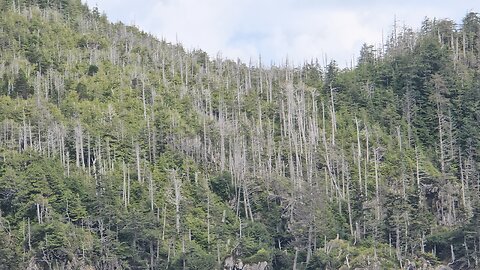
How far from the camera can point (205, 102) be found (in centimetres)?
11181

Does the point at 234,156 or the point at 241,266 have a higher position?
the point at 234,156

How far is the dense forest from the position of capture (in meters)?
78.4

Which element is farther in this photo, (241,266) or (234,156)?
(234,156)

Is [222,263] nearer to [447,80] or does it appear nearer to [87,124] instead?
[87,124]

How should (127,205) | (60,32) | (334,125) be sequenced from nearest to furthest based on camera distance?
(127,205) → (334,125) → (60,32)

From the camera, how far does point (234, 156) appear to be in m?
95.0

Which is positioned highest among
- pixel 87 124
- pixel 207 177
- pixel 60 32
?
pixel 60 32

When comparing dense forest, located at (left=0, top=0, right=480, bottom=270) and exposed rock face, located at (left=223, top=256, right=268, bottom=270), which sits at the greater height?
dense forest, located at (left=0, top=0, right=480, bottom=270)

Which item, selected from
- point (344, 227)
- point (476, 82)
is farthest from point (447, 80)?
point (344, 227)

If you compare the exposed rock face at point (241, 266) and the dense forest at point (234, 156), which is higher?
the dense forest at point (234, 156)

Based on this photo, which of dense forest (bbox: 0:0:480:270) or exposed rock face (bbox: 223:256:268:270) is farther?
dense forest (bbox: 0:0:480:270)

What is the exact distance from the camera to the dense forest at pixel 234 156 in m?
78.4

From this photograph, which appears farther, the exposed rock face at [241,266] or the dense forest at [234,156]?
the dense forest at [234,156]

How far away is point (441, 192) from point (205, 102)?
33596mm
